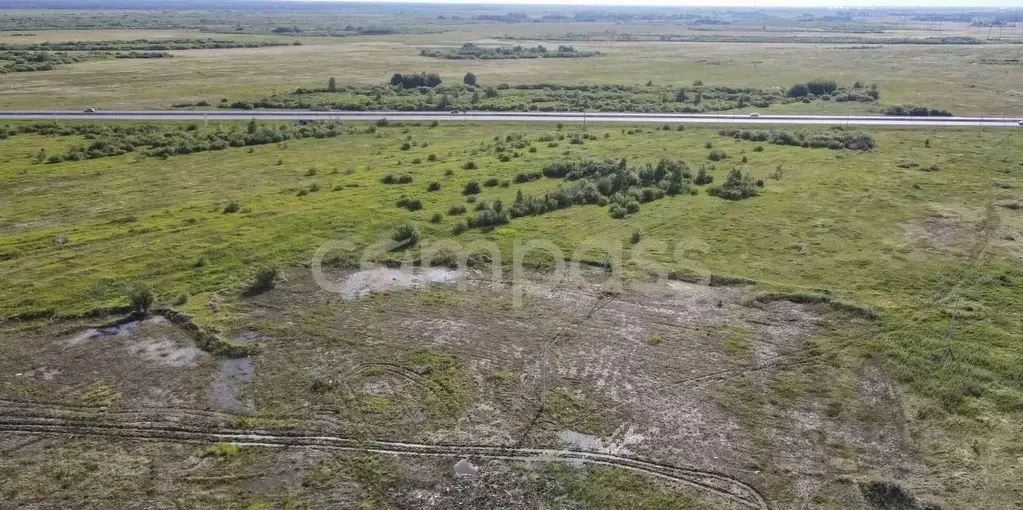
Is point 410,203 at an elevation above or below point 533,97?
below

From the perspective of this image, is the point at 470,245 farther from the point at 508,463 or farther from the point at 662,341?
the point at 508,463

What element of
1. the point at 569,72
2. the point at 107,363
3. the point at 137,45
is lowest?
the point at 107,363

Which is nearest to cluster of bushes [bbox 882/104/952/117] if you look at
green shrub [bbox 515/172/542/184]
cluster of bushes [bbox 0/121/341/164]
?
green shrub [bbox 515/172/542/184]

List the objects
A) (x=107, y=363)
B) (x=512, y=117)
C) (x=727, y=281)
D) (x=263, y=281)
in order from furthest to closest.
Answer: (x=512, y=117) < (x=727, y=281) < (x=263, y=281) < (x=107, y=363)

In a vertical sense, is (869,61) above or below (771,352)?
above

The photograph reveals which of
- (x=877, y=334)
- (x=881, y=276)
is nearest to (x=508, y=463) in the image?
(x=877, y=334)

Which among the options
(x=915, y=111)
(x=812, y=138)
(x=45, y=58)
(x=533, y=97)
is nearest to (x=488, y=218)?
(x=812, y=138)

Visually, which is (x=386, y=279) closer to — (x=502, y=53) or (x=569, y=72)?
(x=569, y=72)
